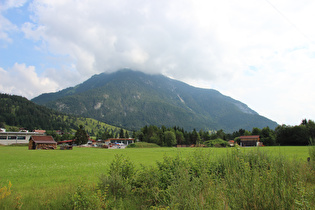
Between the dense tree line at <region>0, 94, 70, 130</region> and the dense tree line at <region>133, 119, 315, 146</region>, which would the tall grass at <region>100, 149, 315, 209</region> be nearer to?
the dense tree line at <region>133, 119, 315, 146</region>

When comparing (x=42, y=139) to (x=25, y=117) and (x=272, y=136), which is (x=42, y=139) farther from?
(x=25, y=117)

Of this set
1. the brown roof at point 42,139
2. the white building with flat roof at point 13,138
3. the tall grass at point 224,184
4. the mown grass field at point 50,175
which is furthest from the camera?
the white building with flat roof at point 13,138

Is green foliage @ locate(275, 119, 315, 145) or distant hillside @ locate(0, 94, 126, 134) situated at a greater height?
distant hillside @ locate(0, 94, 126, 134)

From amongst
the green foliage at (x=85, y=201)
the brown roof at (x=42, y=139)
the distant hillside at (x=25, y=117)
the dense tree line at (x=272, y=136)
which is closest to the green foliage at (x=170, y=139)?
the dense tree line at (x=272, y=136)

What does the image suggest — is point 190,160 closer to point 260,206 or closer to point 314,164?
point 260,206

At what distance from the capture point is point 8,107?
18612 centimetres

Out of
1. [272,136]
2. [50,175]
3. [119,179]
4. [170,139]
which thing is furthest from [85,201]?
[170,139]

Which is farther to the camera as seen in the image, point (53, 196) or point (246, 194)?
point (53, 196)

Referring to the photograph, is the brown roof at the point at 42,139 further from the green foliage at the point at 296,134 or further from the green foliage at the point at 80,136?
the green foliage at the point at 296,134

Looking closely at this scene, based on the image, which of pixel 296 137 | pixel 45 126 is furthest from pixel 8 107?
pixel 296 137

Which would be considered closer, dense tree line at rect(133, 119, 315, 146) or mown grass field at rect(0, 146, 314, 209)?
mown grass field at rect(0, 146, 314, 209)

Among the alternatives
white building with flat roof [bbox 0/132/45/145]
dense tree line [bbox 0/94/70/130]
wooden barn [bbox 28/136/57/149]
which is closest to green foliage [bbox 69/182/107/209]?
wooden barn [bbox 28/136/57/149]

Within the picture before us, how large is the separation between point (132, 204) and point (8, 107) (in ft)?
733

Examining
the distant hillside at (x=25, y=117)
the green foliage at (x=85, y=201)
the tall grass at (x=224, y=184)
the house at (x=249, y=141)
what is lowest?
the house at (x=249, y=141)
